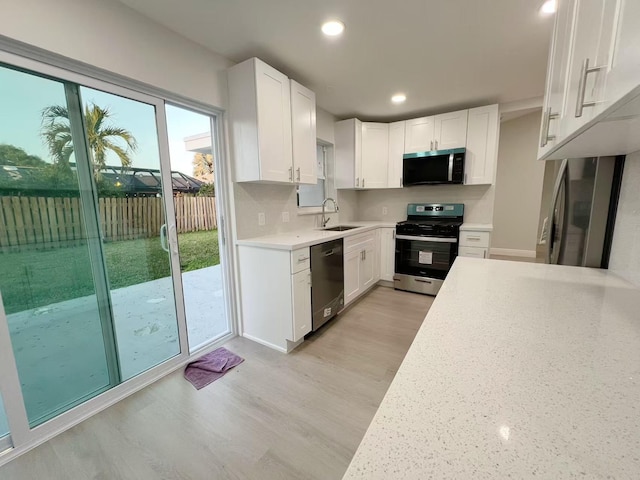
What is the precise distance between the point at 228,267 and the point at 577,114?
2.39 m

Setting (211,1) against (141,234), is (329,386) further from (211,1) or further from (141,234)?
(211,1)

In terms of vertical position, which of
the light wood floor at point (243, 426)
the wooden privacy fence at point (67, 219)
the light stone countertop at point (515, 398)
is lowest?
the light wood floor at point (243, 426)

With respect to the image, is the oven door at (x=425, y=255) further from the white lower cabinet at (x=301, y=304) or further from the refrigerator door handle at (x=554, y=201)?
the white lower cabinet at (x=301, y=304)

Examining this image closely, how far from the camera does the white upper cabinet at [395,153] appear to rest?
146 inches

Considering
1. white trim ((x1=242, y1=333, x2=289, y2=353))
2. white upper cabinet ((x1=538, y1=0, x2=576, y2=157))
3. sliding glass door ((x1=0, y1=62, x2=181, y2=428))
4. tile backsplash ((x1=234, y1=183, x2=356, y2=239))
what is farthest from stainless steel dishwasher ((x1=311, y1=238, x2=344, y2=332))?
white upper cabinet ((x1=538, y1=0, x2=576, y2=157))

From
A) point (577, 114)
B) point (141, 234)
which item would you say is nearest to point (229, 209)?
point (141, 234)

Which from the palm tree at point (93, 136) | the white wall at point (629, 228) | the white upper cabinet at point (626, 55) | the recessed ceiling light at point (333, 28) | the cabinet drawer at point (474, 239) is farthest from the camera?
the cabinet drawer at point (474, 239)

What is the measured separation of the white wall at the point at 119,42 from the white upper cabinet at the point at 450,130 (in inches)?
104

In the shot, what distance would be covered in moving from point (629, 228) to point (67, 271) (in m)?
2.84

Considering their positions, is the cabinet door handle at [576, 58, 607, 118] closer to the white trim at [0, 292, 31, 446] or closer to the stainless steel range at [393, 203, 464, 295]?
the white trim at [0, 292, 31, 446]

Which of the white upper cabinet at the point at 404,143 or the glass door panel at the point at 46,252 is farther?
the white upper cabinet at the point at 404,143

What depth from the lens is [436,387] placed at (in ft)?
1.78

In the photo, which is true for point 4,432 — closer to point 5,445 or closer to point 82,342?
point 5,445

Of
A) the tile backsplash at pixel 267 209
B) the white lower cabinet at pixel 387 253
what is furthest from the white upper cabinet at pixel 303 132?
the white lower cabinet at pixel 387 253
